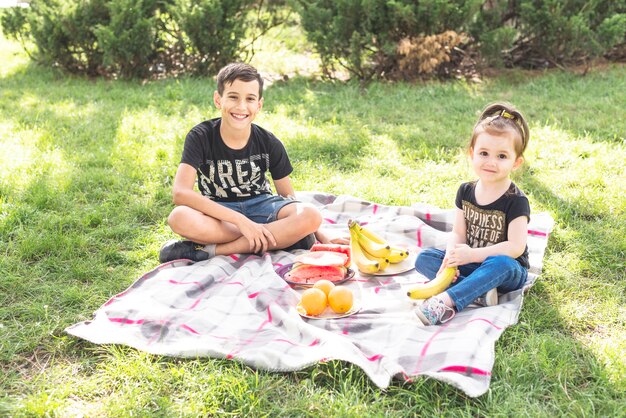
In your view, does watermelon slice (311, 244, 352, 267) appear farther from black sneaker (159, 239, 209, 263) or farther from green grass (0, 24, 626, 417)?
green grass (0, 24, 626, 417)

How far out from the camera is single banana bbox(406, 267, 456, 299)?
3.36 meters

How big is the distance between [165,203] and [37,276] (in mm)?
1322

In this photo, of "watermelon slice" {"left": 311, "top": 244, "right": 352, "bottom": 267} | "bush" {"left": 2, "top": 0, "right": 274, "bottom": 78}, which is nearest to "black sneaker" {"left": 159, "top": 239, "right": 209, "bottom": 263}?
"watermelon slice" {"left": 311, "top": 244, "right": 352, "bottom": 267}

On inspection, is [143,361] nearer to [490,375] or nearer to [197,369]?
[197,369]

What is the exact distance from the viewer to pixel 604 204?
4.52m

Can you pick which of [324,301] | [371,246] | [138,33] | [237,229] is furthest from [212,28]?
[324,301]

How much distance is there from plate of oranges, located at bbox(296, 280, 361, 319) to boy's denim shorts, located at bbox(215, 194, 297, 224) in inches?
35.2

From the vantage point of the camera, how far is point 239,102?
400 cm

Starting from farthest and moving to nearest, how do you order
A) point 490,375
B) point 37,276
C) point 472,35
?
point 472,35
point 37,276
point 490,375

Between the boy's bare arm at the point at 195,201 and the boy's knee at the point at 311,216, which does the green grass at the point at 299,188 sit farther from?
the boy's knee at the point at 311,216

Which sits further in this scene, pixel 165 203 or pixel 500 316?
pixel 165 203

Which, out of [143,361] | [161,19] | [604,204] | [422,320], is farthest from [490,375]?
[161,19]

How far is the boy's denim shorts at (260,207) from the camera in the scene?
4141 mm

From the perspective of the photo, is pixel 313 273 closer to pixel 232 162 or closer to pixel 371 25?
pixel 232 162
